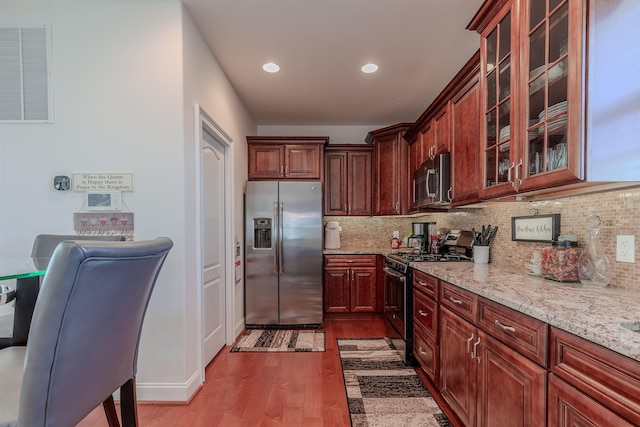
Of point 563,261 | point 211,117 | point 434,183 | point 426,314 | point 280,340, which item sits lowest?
point 280,340

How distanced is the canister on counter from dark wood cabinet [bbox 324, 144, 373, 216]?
8.50ft

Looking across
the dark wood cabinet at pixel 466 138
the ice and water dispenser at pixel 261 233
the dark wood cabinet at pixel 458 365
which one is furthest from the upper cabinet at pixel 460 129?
the ice and water dispenser at pixel 261 233

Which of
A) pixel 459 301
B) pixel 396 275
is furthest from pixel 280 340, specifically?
pixel 459 301

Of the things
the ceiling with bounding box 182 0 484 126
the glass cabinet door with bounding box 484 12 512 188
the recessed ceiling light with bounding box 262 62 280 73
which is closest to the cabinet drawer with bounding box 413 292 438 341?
the glass cabinet door with bounding box 484 12 512 188

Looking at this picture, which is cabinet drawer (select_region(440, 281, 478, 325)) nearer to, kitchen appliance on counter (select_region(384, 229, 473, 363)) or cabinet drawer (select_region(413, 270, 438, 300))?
cabinet drawer (select_region(413, 270, 438, 300))

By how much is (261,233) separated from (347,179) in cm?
146

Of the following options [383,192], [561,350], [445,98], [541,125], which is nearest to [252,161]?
[383,192]

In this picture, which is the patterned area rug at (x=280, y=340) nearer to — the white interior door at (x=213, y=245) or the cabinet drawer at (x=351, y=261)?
the white interior door at (x=213, y=245)

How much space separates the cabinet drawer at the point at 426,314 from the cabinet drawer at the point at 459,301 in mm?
165

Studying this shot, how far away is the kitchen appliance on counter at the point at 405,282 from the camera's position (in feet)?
8.36

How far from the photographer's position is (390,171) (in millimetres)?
3875

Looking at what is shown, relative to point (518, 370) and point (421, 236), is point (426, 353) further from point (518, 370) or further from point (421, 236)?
point (421, 236)

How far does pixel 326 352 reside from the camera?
282 cm

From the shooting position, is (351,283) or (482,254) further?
(351,283)
